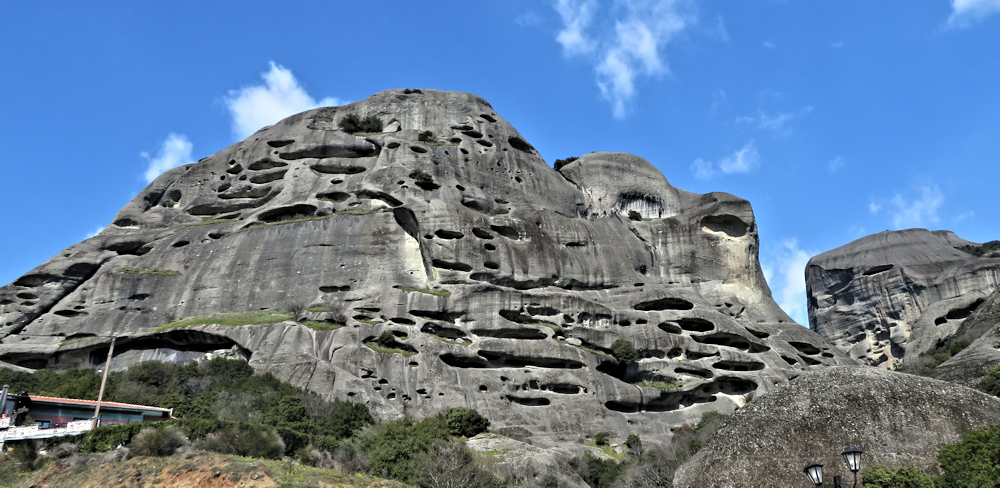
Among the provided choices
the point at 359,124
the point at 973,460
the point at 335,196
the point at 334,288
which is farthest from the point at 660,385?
the point at 359,124

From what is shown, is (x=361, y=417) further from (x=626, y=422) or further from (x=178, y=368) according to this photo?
(x=626, y=422)

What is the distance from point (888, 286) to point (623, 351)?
45.3 metres

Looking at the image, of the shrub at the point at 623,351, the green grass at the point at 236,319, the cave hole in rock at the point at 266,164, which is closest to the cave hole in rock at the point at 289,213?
the cave hole in rock at the point at 266,164

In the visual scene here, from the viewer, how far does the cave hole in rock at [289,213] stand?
197 feet

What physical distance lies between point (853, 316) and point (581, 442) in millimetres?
53584

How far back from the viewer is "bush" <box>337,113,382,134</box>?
71.2 metres

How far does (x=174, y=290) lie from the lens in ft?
175

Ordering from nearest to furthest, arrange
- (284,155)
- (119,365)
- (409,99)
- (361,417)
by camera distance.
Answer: (361,417) < (119,365) < (284,155) < (409,99)

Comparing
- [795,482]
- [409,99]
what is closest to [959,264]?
[409,99]

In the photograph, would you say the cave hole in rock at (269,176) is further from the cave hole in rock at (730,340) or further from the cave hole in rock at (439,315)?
the cave hole in rock at (730,340)

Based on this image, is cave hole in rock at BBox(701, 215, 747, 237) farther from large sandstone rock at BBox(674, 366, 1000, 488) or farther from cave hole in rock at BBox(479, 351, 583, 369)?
large sandstone rock at BBox(674, 366, 1000, 488)

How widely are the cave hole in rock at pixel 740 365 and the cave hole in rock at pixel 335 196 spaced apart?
101 ft

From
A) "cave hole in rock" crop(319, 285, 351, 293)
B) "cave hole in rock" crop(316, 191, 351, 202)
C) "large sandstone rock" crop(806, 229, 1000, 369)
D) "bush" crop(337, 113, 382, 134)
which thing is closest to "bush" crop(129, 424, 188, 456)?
"cave hole in rock" crop(319, 285, 351, 293)

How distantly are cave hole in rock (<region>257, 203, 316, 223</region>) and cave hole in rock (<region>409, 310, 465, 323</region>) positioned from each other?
1607cm
